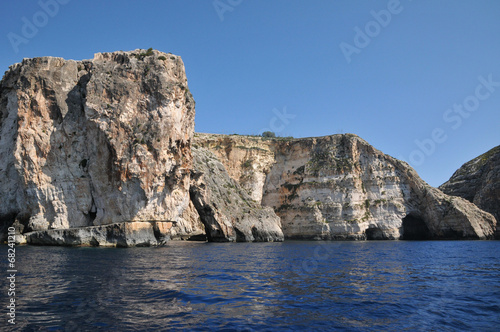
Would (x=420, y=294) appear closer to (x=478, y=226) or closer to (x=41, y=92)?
(x=41, y=92)

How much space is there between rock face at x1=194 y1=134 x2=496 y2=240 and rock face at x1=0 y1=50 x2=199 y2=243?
30523 mm

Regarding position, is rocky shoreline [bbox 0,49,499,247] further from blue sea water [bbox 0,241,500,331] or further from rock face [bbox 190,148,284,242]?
blue sea water [bbox 0,241,500,331]

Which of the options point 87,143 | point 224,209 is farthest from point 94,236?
point 224,209

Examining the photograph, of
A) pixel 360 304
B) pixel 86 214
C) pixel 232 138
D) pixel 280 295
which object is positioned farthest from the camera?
pixel 232 138

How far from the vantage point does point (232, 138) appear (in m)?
71.8

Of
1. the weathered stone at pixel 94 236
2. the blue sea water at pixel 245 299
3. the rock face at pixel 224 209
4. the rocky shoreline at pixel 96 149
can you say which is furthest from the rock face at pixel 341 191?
the blue sea water at pixel 245 299

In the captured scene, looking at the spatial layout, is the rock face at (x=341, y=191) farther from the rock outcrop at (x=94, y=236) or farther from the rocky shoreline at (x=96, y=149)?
the rock outcrop at (x=94, y=236)

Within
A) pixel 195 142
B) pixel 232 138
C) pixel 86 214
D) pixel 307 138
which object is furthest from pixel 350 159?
pixel 86 214

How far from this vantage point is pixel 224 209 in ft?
166

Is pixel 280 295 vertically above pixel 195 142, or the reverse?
pixel 195 142

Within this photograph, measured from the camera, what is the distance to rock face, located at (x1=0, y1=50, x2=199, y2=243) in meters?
35.0

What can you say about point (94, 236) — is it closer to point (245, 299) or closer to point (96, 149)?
point (96, 149)

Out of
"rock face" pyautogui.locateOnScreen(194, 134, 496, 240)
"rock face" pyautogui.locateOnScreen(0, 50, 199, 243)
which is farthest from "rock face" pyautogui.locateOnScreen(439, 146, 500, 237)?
"rock face" pyautogui.locateOnScreen(0, 50, 199, 243)

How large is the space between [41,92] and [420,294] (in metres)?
38.7
